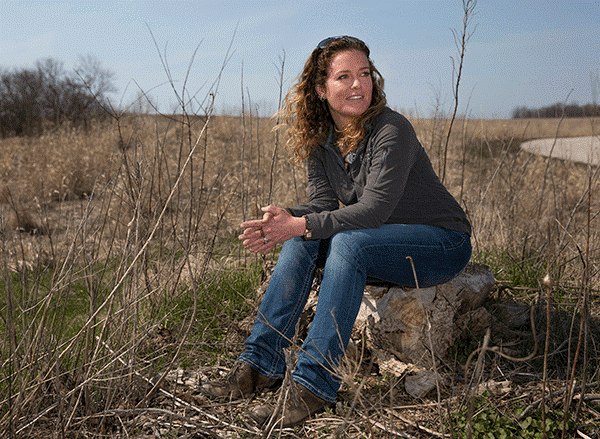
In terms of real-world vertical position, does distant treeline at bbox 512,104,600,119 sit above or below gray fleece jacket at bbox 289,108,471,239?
above

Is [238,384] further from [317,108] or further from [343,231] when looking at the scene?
[317,108]

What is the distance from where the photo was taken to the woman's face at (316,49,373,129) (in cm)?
234

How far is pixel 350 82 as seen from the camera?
2.35m

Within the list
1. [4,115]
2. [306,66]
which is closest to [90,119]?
[4,115]

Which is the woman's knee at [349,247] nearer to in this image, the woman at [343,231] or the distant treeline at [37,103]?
the woman at [343,231]

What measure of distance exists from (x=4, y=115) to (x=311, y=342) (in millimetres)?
14217

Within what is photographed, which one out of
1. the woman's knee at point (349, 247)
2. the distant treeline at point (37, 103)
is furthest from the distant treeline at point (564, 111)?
the distant treeline at point (37, 103)

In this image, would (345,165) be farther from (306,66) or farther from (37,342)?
(37,342)

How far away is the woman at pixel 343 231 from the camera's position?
6.72ft

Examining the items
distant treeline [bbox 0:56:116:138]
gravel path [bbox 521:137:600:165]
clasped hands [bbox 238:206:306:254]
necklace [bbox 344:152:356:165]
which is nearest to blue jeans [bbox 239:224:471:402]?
clasped hands [bbox 238:206:306:254]

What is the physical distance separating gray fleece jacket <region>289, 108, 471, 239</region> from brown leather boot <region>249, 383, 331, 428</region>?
25.3 inches

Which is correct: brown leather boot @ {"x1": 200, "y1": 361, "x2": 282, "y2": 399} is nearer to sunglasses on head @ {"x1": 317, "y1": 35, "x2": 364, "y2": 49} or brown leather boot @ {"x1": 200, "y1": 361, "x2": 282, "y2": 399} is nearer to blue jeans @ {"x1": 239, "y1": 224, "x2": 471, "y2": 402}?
blue jeans @ {"x1": 239, "y1": 224, "x2": 471, "y2": 402}

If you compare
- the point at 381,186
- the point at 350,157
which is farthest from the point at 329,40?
the point at 381,186

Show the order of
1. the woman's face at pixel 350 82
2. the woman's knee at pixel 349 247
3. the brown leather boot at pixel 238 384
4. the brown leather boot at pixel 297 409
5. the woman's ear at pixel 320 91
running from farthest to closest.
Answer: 1. the woman's ear at pixel 320 91
2. the woman's face at pixel 350 82
3. the brown leather boot at pixel 238 384
4. the woman's knee at pixel 349 247
5. the brown leather boot at pixel 297 409
